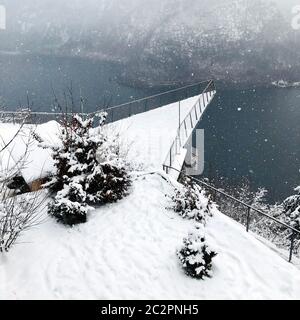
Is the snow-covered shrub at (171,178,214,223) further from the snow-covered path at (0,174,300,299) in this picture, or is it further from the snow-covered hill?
the snow-covered hill

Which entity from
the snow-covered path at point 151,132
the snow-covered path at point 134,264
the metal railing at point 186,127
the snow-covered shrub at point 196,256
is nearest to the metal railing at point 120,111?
the snow-covered path at point 151,132

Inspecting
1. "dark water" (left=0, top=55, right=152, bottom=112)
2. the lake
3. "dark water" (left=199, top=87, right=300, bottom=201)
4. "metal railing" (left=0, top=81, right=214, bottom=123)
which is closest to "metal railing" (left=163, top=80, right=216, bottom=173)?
"metal railing" (left=0, top=81, right=214, bottom=123)

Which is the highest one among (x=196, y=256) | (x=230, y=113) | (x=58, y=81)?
(x=196, y=256)

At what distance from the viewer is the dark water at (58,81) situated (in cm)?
7019

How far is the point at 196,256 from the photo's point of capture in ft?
28.0

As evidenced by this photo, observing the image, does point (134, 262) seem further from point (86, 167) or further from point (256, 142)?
point (256, 142)

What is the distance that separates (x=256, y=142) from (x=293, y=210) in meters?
38.7

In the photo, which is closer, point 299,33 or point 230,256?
point 230,256

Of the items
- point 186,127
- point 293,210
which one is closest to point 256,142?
point 293,210

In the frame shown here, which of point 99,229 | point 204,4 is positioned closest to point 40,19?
point 204,4

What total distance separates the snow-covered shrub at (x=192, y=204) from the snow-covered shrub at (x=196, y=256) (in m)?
1.59

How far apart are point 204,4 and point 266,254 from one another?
101510 mm

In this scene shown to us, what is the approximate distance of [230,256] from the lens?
916cm
